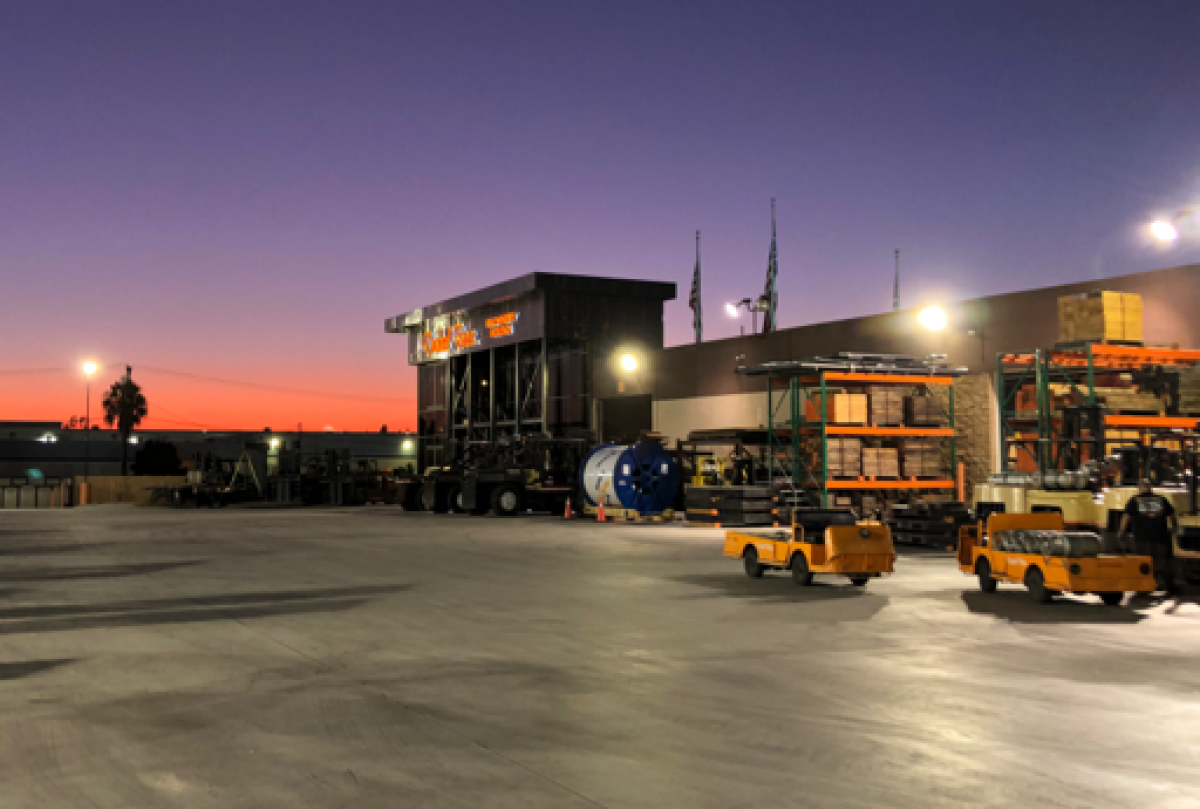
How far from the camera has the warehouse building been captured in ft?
99.3

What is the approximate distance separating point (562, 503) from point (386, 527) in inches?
375

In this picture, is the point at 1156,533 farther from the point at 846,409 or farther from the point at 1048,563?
the point at 846,409

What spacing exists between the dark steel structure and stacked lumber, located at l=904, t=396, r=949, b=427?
19.5 metres

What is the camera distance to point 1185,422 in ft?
79.1

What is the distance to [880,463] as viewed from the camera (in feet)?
97.7

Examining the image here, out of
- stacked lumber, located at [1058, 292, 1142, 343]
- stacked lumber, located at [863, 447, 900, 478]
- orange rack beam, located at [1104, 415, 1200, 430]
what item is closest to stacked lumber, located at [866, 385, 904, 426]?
stacked lumber, located at [863, 447, 900, 478]

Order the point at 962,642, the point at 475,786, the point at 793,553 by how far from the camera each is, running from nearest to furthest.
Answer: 1. the point at 475,786
2. the point at 962,642
3. the point at 793,553

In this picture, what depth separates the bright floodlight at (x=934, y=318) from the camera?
32.7 metres

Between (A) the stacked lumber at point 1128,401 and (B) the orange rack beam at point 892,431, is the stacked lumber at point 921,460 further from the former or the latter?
(A) the stacked lumber at point 1128,401

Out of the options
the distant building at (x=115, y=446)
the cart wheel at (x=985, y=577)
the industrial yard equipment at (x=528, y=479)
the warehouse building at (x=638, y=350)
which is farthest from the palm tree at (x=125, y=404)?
the cart wheel at (x=985, y=577)

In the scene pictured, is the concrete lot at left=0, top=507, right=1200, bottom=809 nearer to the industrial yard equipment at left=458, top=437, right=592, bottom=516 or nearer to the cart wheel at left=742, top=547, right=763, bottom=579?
the cart wheel at left=742, top=547, right=763, bottom=579

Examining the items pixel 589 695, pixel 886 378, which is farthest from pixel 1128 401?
pixel 589 695

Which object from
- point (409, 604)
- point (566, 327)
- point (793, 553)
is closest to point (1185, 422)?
point (793, 553)

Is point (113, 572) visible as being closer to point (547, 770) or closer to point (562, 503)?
point (547, 770)
